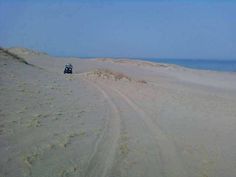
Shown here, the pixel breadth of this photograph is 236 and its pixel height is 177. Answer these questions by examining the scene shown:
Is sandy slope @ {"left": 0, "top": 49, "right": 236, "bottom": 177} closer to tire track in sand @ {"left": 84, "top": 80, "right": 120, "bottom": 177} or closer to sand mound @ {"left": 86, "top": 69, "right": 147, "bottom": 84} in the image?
tire track in sand @ {"left": 84, "top": 80, "right": 120, "bottom": 177}

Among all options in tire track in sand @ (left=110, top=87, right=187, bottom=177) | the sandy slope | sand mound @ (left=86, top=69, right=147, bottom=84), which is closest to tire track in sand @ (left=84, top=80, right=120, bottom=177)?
the sandy slope

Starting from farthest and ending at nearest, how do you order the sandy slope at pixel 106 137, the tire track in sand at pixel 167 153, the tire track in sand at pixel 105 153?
the tire track in sand at pixel 167 153 → the sandy slope at pixel 106 137 → the tire track in sand at pixel 105 153

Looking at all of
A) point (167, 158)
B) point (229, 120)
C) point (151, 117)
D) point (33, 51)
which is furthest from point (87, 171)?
point (33, 51)

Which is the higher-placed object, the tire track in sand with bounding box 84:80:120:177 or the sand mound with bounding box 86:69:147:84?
the tire track in sand with bounding box 84:80:120:177

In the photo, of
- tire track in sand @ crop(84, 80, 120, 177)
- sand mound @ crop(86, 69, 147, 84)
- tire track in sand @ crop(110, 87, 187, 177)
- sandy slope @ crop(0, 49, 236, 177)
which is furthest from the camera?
sand mound @ crop(86, 69, 147, 84)

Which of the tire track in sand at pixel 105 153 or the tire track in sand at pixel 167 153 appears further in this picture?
the tire track in sand at pixel 167 153

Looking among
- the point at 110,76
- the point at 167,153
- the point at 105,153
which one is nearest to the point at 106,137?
the point at 105,153

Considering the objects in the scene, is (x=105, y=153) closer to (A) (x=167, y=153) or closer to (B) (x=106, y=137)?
(B) (x=106, y=137)

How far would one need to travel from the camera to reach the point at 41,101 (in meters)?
12.6

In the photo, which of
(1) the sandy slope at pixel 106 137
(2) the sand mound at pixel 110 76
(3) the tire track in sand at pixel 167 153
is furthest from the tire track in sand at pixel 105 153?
(2) the sand mound at pixel 110 76

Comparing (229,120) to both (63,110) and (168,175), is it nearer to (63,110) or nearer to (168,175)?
(63,110)

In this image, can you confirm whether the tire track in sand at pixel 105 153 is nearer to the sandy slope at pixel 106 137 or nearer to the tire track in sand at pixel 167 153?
the sandy slope at pixel 106 137

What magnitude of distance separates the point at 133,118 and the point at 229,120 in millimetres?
3835

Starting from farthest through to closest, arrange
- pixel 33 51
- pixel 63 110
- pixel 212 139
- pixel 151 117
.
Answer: pixel 33 51
pixel 151 117
pixel 63 110
pixel 212 139
